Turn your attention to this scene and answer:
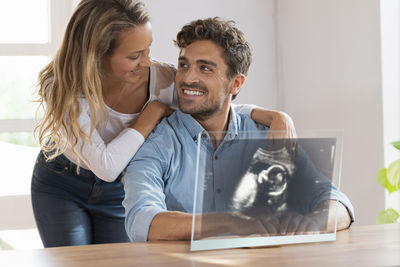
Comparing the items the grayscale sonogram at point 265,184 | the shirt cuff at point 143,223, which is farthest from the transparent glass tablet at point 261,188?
the shirt cuff at point 143,223

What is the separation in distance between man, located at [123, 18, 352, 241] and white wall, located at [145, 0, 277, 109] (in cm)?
156

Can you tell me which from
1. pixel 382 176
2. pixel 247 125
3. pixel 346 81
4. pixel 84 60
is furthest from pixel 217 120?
pixel 346 81

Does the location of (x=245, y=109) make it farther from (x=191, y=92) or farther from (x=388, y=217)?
(x=388, y=217)

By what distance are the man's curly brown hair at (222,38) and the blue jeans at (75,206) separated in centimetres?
53

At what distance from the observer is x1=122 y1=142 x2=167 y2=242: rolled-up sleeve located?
4.26ft

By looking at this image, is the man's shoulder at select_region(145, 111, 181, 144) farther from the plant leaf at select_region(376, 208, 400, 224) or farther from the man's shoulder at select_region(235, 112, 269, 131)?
the plant leaf at select_region(376, 208, 400, 224)

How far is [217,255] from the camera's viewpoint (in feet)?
3.42

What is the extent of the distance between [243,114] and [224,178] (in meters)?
0.86

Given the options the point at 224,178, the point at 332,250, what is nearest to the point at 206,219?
the point at 224,178

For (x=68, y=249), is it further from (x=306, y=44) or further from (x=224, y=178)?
(x=306, y=44)

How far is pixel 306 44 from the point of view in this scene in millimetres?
3312

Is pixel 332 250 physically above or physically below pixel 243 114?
below

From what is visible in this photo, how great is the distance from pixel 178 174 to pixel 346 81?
5.17ft

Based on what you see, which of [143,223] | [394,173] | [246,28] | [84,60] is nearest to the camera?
[143,223]
